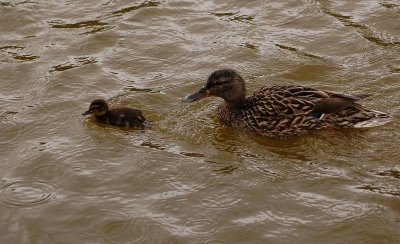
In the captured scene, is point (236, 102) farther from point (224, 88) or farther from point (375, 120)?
point (375, 120)

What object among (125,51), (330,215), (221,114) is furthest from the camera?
(125,51)

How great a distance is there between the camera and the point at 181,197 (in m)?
5.84

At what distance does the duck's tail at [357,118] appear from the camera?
667cm

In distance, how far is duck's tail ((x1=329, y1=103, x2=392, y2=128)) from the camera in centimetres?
667

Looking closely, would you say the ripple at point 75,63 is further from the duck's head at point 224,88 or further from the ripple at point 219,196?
the ripple at point 219,196

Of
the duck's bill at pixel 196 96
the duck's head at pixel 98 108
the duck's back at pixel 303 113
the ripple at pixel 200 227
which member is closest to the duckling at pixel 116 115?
the duck's head at pixel 98 108

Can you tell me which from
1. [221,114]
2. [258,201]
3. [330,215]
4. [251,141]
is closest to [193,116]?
[221,114]

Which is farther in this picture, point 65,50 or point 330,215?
point 65,50

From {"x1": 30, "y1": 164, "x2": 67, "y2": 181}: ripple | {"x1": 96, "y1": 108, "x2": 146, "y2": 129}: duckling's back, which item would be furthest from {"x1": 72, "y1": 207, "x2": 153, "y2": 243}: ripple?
{"x1": 96, "y1": 108, "x2": 146, "y2": 129}: duckling's back

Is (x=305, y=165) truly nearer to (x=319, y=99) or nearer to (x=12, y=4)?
(x=319, y=99)

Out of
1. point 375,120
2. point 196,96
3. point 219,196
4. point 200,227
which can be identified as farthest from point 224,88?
point 200,227

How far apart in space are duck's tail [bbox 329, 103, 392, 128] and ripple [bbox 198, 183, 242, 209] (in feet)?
4.52

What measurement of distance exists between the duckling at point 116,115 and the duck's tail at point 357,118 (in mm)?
1877

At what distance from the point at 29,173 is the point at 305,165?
243cm
